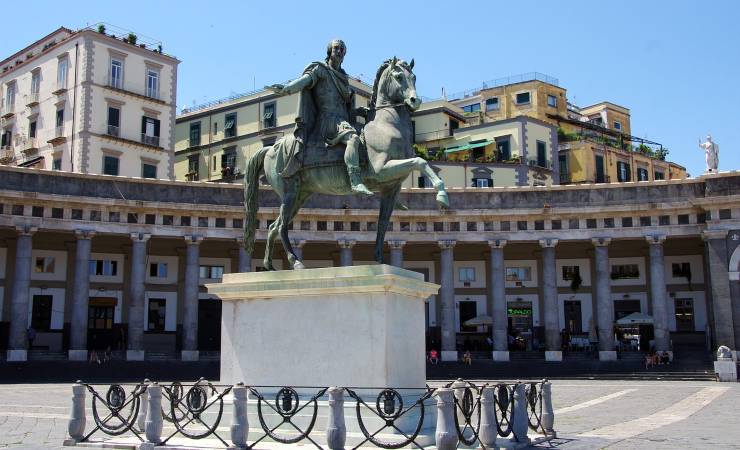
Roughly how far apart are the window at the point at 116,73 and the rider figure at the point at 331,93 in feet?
150

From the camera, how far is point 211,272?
188ft

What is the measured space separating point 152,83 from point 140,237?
16.8 meters

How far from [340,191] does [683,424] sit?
10898 millimetres

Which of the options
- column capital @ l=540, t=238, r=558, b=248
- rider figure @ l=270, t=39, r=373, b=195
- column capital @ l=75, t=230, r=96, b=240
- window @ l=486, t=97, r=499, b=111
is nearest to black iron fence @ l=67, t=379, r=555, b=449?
rider figure @ l=270, t=39, r=373, b=195

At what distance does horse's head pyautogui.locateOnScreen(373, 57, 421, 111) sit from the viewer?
1586 cm

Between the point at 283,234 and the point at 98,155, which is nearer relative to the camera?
the point at 283,234

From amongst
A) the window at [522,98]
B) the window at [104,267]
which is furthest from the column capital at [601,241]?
the window at [104,267]

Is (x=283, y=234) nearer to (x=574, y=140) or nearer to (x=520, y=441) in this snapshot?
(x=520, y=441)

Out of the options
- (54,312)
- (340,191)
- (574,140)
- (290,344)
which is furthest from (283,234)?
(574,140)

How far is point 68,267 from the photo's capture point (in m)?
53.5

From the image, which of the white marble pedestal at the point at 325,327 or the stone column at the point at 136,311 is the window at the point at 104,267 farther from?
the white marble pedestal at the point at 325,327

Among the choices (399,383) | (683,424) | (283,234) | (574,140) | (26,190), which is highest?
(574,140)

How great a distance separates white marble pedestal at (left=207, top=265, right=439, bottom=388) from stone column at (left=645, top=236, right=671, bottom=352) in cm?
3693

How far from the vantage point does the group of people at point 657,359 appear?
46281 millimetres
